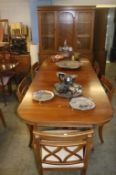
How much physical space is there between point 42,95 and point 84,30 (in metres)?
2.62

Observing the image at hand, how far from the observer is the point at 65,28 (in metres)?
4.04

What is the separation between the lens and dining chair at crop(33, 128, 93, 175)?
4.07ft

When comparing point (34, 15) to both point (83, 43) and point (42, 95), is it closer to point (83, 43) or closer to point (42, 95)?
point (83, 43)

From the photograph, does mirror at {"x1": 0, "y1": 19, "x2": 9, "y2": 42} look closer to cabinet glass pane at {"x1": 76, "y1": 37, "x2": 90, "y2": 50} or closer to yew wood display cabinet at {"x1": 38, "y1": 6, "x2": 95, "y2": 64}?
yew wood display cabinet at {"x1": 38, "y1": 6, "x2": 95, "y2": 64}

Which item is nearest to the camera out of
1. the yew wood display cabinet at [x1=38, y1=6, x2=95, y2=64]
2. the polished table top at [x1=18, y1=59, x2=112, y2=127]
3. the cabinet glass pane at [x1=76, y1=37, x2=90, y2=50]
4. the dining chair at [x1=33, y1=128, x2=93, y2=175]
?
the dining chair at [x1=33, y1=128, x2=93, y2=175]

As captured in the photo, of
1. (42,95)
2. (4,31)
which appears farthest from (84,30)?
(42,95)

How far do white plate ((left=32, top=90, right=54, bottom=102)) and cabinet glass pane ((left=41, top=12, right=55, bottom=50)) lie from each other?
7.79 ft

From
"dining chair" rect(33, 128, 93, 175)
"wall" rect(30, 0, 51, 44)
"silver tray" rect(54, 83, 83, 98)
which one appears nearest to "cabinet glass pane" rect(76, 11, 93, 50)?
"wall" rect(30, 0, 51, 44)

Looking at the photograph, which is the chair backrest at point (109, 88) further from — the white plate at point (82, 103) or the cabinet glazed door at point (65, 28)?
the cabinet glazed door at point (65, 28)

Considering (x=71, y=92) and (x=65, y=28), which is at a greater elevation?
(x=65, y=28)

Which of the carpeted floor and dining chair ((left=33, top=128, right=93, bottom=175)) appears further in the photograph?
the carpeted floor

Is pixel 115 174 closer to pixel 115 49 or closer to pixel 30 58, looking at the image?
pixel 30 58

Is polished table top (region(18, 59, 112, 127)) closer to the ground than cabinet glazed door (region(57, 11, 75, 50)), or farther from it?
closer to the ground

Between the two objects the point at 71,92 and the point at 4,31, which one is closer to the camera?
the point at 71,92
